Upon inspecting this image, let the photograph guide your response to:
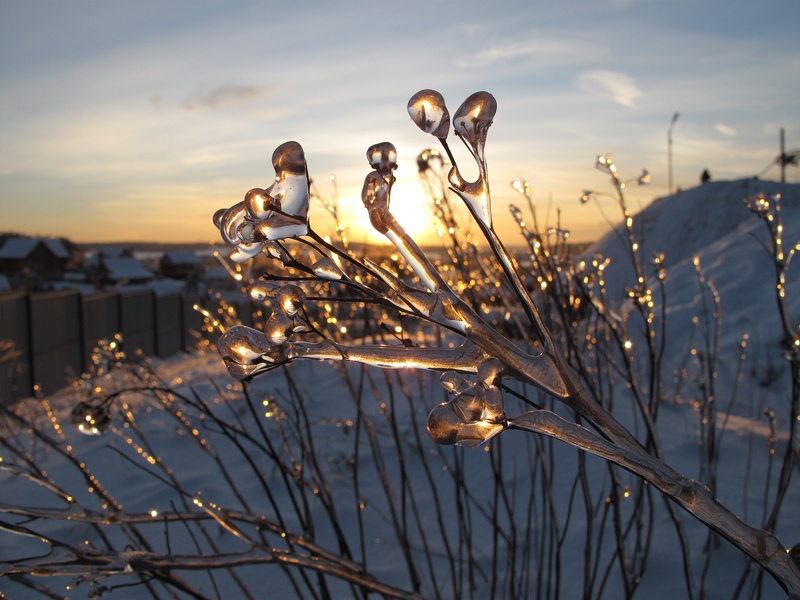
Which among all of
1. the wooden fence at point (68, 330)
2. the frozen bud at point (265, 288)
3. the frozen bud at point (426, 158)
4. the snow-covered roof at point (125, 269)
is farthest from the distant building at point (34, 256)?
the frozen bud at point (265, 288)

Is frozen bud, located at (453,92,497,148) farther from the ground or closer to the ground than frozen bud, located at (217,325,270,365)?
farther from the ground

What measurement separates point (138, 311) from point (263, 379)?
10715 millimetres

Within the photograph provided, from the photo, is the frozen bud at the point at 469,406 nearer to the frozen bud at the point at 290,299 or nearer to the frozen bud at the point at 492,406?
the frozen bud at the point at 492,406

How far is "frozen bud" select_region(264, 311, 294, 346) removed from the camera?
0.63 meters

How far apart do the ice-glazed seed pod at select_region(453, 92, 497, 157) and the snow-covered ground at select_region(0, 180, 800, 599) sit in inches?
37.4

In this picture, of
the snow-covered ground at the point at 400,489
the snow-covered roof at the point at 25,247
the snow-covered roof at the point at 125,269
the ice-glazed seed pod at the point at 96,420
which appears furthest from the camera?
the snow-covered roof at the point at 25,247

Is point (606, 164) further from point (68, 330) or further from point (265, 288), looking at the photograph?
point (68, 330)

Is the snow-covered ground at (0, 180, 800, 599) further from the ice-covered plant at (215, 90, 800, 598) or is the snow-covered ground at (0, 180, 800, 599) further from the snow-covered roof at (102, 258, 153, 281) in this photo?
the snow-covered roof at (102, 258, 153, 281)

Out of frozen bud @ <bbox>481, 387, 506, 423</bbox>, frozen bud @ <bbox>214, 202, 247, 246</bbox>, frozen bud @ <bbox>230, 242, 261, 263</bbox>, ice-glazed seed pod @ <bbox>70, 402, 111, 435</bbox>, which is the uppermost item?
frozen bud @ <bbox>214, 202, 247, 246</bbox>

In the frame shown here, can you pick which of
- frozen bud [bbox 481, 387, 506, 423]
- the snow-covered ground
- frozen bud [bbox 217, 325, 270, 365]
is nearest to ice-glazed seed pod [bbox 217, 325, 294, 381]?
frozen bud [bbox 217, 325, 270, 365]

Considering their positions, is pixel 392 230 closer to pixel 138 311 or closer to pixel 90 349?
pixel 90 349

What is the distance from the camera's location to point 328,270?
2.19 feet

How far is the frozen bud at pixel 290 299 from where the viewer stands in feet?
2.15

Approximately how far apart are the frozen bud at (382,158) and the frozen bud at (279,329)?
0.18 meters
